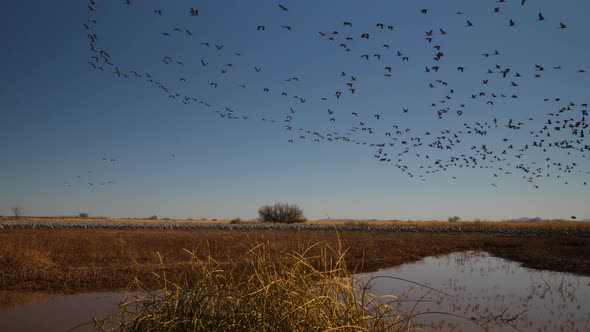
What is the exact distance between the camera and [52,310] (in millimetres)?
12734

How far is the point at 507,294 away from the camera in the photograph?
634 inches

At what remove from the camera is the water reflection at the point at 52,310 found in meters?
11.2

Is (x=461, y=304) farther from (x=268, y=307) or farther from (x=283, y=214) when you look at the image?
(x=283, y=214)

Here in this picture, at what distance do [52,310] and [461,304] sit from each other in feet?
40.9

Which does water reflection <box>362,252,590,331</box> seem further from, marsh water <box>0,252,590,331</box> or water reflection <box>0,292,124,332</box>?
water reflection <box>0,292,124,332</box>

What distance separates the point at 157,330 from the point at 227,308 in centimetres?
92

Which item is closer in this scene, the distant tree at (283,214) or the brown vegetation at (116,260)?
the brown vegetation at (116,260)

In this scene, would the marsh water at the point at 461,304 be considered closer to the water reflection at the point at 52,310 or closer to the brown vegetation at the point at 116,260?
the water reflection at the point at 52,310

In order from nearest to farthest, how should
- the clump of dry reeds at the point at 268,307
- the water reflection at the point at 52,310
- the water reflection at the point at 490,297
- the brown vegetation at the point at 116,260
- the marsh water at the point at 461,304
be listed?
the clump of dry reeds at the point at 268,307, the water reflection at the point at 52,310, the marsh water at the point at 461,304, the water reflection at the point at 490,297, the brown vegetation at the point at 116,260

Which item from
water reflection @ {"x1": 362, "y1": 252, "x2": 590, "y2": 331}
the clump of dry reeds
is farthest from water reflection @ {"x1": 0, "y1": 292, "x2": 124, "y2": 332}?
water reflection @ {"x1": 362, "y1": 252, "x2": 590, "y2": 331}

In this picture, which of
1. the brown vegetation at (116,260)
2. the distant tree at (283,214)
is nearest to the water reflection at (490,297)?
the brown vegetation at (116,260)

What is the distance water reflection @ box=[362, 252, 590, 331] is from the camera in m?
11.7

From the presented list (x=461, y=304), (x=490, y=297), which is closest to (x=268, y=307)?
(x=461, y=304)

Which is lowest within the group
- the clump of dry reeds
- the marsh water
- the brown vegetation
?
the marsh water
